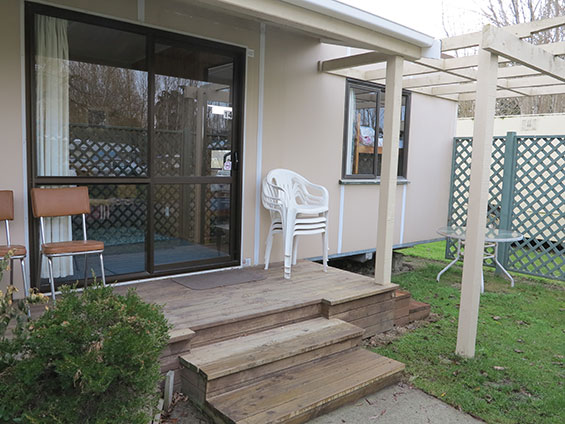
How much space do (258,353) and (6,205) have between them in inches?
77.5

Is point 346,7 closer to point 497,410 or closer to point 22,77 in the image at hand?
point 22,77

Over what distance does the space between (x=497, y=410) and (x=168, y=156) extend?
308cm

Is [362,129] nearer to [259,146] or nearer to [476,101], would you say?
[259,146]

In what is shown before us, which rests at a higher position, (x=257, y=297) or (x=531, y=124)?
(x=531, y=124)

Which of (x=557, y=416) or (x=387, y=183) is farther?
(x=387, y=183)

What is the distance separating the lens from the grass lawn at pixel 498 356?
279 centimetres

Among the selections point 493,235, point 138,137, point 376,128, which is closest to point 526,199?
point 493,235

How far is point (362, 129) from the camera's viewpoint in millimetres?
5836

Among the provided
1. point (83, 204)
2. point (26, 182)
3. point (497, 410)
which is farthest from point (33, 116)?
point (497, 410)

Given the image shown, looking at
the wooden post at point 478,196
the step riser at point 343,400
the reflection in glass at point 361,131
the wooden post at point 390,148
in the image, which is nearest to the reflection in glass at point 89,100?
the wooden post at point 390,148

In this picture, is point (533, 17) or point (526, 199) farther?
point (533, 17)

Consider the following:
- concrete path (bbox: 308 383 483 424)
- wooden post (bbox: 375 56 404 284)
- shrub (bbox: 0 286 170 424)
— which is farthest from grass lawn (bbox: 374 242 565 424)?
shrub (bbox: 0 286 170 424)

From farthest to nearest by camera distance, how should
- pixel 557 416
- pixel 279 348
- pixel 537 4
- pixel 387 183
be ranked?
pixel 537 4, pixel 387 183, pixel 279 348, pixel 557 416

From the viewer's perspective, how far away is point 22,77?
321 centimetres
